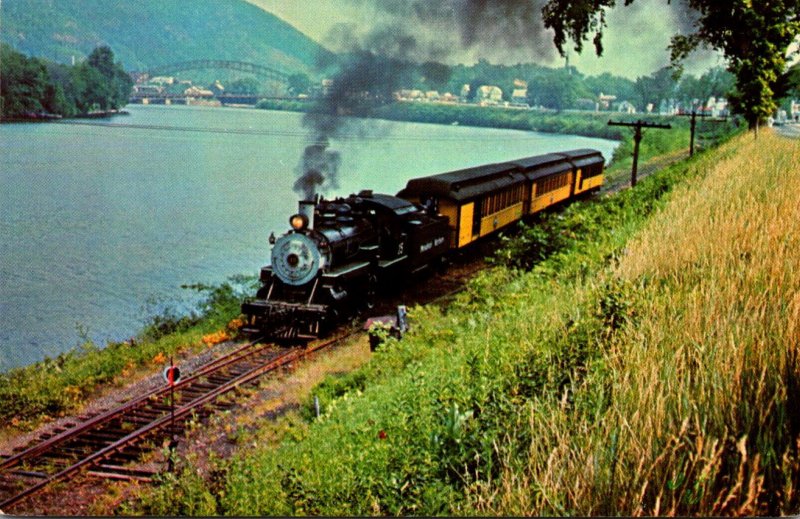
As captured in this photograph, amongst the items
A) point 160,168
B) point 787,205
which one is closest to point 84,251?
point 160,168

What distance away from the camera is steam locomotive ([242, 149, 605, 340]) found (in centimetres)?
1581

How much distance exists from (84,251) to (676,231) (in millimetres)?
21254

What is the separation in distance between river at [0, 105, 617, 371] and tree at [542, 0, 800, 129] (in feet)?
21.4

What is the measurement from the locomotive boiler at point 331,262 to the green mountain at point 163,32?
20.9 feet

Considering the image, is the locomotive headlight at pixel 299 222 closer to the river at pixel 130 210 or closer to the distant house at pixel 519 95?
the river at pixel 130 210

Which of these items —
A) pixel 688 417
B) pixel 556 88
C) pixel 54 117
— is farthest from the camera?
pixel 556 88

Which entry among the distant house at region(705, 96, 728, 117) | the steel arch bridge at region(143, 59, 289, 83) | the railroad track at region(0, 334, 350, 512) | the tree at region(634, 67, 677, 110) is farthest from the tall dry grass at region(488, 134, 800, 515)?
the distant house at region(705, 96, 728, 117)

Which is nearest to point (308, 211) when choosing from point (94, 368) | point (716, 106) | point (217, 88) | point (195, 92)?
point (217, 88)

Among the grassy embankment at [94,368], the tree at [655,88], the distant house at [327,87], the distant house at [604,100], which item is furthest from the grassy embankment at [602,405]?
the tree at [655,88]

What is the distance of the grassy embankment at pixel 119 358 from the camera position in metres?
12.0

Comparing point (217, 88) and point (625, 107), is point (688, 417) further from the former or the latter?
point (625, 107)

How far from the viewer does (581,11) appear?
11938 millimetres

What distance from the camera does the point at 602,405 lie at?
4707 millimetres

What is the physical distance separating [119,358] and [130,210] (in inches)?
617
